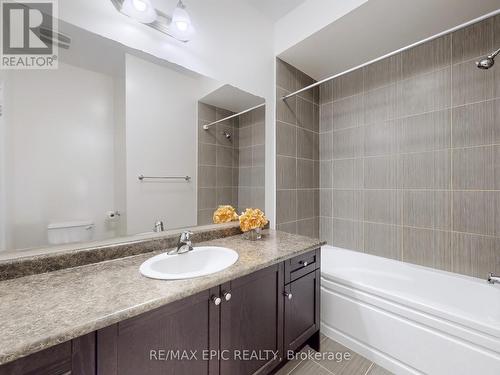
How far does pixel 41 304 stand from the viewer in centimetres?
73

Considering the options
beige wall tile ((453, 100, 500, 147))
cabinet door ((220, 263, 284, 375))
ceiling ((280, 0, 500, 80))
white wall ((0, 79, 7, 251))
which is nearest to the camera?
white wall ((0, 79, 7, 251))

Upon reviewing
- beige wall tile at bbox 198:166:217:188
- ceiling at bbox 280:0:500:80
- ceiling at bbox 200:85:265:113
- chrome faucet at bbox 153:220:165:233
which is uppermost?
ceiling at bbox 280:0:500:80

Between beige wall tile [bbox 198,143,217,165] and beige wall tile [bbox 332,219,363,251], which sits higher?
beige wall tile [bbox 198,143,217,165]

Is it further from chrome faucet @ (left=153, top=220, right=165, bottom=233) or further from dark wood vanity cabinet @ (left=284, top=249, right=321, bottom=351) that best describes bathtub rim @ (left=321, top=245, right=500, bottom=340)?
chrome faucet @ (left=153, top=220, right=165, bottom=233)

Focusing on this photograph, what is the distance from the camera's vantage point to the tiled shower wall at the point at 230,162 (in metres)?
1.65

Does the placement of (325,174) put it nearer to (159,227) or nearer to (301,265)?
(301,265)

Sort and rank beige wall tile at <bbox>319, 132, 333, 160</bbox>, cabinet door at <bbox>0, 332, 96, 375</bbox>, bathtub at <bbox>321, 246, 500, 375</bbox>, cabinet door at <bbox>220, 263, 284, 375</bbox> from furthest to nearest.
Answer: beige wall tile at <bbox>319, 132, 333, 160</bbox> → bathtub at <bbox>321, 246, 500, 375</bbox> → cabinet door at <bbox>220, 263, 284, 375</bbox> → cabinet door at <bbox>0, 332, 96, 375</bbox>

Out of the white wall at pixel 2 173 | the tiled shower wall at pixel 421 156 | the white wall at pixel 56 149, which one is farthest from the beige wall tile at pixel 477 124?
the white wall at pixel 2 173

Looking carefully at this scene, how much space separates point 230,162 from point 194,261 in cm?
83

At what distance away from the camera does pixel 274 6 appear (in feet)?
6.57

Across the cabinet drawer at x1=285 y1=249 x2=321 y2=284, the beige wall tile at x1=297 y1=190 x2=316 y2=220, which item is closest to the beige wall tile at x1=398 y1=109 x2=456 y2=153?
the beige wall tile at x1=297 y1=190 x2=316 y2=220

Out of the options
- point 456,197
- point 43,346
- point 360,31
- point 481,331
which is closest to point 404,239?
point 456,197

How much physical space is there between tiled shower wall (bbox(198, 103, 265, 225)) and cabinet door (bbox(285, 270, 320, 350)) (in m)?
0.76

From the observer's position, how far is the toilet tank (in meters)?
1.06
